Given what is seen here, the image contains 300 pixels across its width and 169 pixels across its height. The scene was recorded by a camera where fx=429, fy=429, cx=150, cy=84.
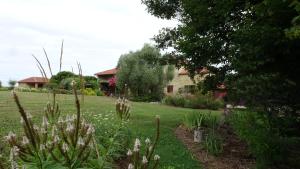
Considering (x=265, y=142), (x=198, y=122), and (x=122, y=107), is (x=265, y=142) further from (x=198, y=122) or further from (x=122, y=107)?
(x=122, y=107)

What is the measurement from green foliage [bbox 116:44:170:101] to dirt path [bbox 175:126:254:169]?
25136 mm

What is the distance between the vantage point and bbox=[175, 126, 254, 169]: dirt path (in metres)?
10.7

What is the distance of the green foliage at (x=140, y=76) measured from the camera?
39219 millimetres

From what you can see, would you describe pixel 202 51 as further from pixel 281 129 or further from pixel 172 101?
pixel 172 101

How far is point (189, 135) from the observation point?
537 inches

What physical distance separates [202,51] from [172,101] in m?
19.6

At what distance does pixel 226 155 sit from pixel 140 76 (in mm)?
28182

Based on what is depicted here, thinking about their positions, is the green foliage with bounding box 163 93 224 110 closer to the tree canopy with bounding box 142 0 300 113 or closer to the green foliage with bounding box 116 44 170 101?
the green foliage with bounding box 116 44 170 101

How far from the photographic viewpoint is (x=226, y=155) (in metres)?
11.5

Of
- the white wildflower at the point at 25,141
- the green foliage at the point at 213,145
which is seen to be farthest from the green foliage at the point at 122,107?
the green foliage at the point at 213,145

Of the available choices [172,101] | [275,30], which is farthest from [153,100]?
[275,30]

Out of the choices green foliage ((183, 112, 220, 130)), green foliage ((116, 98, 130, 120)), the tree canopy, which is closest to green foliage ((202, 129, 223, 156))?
green foliage ((183, 112, 220, 130))

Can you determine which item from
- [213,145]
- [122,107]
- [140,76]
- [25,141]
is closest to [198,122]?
[213,145]

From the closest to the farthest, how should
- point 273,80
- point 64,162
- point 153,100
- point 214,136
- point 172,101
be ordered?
1. point 64,162
2. point 273,80
3. point 214,136
4. point 172,101
5. point 153,100
